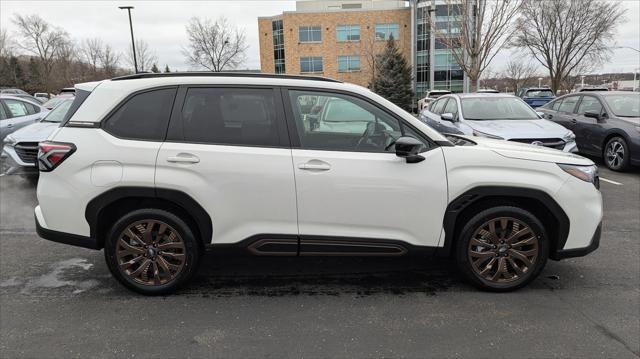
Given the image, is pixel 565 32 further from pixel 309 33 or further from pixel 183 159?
pixel 183 159

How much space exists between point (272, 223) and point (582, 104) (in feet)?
30.5

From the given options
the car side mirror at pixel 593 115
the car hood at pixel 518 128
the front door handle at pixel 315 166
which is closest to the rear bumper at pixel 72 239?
the front door handle at pixel 315 166

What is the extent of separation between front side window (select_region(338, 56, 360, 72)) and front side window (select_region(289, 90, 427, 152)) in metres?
53.9

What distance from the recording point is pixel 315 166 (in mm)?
3617

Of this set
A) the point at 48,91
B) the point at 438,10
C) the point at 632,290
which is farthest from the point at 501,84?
the point at 632,290

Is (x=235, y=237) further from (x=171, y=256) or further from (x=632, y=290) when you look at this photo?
(x=632, y=290)

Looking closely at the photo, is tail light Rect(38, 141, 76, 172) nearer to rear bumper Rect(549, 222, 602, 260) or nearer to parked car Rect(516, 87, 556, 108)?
rear bumper Rect(549, 222, 602, 260)

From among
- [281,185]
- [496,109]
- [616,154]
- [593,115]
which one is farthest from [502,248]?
[593,115]

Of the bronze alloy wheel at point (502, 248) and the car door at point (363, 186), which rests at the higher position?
the car door at point (363, 186)

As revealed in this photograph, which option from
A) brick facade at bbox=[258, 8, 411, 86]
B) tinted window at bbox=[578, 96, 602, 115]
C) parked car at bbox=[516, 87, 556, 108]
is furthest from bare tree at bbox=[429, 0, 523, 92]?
brick facade at bbox=[258, 8, 411, 86]

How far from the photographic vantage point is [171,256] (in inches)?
150

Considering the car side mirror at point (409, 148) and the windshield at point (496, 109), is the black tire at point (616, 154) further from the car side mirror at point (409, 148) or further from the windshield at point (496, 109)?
the car side mirror at point (409, 148)

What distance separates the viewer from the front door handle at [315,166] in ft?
11.8

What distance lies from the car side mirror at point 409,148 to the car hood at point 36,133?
22.1 feet
